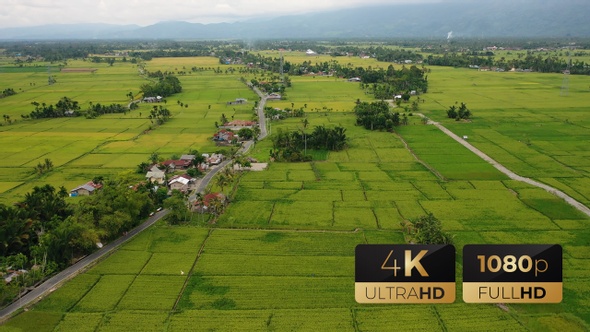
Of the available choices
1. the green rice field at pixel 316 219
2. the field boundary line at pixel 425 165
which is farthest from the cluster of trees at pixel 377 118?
the field boundary line at pixel 425 165

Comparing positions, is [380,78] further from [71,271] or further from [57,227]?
[71,271]

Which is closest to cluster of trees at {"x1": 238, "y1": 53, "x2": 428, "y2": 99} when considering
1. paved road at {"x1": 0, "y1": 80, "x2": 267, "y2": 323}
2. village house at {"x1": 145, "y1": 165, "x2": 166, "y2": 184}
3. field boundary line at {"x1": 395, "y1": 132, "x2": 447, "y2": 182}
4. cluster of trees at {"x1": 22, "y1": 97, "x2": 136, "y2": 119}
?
cluster of trees at {"x1": 22, "y1": 97, "x2": 136, "y2": 119}

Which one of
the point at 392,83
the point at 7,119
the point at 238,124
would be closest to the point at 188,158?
the point at 238,124

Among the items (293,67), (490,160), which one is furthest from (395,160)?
(293,67)

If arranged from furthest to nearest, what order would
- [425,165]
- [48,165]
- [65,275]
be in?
[425,165], [48,165], [65,275]

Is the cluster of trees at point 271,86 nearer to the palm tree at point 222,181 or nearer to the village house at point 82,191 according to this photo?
the palm tree at point 222,181

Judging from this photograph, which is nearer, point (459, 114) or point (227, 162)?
point (227, 162)
